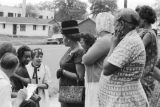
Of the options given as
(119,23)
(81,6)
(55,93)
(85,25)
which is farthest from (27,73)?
(81,6)

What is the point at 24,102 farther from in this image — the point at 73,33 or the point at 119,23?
the point at 119,23

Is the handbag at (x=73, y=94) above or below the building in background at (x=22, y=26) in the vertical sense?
below

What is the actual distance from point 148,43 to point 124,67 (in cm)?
81

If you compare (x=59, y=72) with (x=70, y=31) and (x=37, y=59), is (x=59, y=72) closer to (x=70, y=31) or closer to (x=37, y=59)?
(x=70, y=31)

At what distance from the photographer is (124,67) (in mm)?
3512

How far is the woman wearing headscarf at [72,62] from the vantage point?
4594mm

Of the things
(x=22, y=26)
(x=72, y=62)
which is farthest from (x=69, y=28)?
(x=22, y=26)

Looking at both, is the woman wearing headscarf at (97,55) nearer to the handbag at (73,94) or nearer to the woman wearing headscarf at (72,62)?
the handbag at (73,94)

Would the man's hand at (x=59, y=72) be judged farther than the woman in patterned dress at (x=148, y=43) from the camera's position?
Result: Yes

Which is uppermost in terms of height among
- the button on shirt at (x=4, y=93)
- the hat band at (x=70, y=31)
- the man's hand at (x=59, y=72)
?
the hat band at (x=70, y=31)

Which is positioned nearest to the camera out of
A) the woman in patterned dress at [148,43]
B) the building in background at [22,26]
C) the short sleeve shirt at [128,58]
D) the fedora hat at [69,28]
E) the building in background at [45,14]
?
the short sleeve shirt at [128,58]

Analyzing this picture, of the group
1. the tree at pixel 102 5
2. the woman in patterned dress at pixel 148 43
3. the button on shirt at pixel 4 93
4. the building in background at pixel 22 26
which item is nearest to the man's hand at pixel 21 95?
the button on shirt at pixel 4 93

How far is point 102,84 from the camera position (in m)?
→ 3.68

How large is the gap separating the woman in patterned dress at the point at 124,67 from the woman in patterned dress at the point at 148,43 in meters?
0.62
